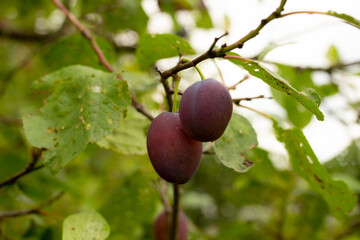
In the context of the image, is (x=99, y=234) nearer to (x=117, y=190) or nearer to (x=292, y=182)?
(x=117, y=190)

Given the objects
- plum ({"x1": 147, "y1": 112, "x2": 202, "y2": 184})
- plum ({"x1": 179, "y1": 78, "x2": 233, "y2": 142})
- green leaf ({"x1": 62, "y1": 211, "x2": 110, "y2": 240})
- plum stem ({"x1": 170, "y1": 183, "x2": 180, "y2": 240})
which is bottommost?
plum stem ({"x1": 170, "y1": 183, "x2": 180, "y2": 240})

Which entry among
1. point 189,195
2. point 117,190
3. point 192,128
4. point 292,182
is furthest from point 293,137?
point 189,195

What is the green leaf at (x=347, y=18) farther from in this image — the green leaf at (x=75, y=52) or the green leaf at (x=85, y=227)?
the green leaf at (x=75, y=52)

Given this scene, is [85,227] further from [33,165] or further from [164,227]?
[164,227]

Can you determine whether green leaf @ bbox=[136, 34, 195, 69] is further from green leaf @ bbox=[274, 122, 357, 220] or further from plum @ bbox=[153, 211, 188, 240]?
plum @ bbox=[153, 211, 188, 240]

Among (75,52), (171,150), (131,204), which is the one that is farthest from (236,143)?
(75,52)

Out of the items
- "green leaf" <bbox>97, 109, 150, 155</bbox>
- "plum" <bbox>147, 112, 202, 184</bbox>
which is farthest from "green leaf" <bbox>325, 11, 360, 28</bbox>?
"green leaf" <bbox>97, 109, 150, 155</bbox>
